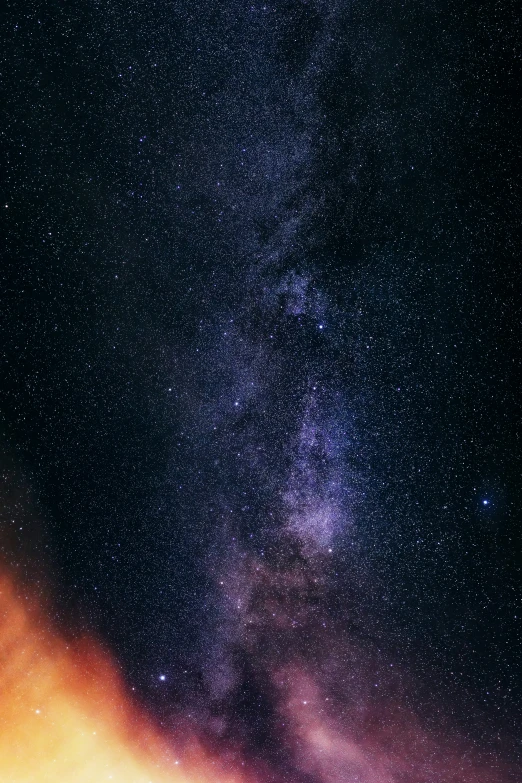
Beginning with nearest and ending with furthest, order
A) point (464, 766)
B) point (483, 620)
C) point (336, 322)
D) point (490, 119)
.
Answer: point (490, 119), point (336, 322), point (483, 620), point (464, 766)

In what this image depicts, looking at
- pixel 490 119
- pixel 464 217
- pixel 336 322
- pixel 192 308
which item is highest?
pixel 490 119

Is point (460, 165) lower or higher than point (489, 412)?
higher

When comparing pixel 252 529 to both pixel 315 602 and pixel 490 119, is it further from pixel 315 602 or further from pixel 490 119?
pixel 490 119

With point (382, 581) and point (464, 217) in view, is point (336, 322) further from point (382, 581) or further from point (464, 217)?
point (382, 581)

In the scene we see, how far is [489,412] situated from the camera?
15.8 feet

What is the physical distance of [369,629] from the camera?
5.46 meters

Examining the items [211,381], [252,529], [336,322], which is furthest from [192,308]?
[252,529]

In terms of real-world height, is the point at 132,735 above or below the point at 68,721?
above

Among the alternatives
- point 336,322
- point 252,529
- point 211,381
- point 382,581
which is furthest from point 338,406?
point 382,581

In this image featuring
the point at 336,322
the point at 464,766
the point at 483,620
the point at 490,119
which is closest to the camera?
the point at 490,119

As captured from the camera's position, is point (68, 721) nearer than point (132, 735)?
Yes

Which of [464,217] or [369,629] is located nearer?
[464,217]

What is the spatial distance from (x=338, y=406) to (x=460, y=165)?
253 centimetres

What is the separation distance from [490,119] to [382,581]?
473 centimetres
